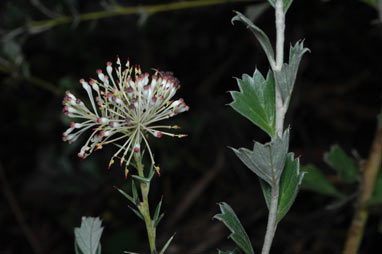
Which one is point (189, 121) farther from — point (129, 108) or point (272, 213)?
point (272, 213)

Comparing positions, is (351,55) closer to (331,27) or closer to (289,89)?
(331,27)

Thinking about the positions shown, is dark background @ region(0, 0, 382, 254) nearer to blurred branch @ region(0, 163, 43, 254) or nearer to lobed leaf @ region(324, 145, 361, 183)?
blurred branch @ region(0, 163, 43, 254)

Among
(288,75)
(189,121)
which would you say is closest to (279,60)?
(288,75)

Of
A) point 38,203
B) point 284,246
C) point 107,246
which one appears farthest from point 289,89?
point 38,203

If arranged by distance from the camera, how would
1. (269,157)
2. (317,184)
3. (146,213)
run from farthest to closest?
(317,184), (146,213), (269,157)

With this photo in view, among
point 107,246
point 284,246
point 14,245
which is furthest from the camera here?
point 14,245
